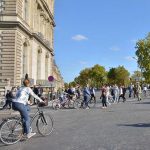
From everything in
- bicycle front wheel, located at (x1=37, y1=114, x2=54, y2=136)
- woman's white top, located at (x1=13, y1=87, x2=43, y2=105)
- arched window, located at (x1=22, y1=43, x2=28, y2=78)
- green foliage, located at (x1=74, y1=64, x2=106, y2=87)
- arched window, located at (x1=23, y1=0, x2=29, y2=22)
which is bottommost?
bicycle front wheel, located at (x1=37, y1=114, x2=54, y2=136)

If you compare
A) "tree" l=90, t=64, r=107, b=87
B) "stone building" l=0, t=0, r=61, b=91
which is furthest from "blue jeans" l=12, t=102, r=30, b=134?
"tree" l=90, t=64, r=107, b=87

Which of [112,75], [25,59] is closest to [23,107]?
[25,59]

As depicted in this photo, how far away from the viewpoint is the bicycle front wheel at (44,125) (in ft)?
44.9

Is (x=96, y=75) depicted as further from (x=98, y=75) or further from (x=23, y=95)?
(x=23, y=95)

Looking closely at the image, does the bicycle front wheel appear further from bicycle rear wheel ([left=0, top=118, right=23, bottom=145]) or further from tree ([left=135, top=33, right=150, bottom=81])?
tree ([left=135, top=33, right=150, bottom=81])

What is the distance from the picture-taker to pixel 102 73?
18125 cm

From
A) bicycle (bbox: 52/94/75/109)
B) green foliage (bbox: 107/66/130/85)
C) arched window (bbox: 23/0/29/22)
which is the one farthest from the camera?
Result: green foliage (bbox: 107/66/130/85)

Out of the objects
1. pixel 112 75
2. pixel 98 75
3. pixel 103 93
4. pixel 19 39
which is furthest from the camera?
pixel 112 75

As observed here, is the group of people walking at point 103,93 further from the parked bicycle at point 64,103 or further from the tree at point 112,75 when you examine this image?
the tree at point 112,75

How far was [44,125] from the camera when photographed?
45.4 ft

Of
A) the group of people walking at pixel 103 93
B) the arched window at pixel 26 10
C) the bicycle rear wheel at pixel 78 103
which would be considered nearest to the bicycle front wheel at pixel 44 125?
the group of people walking at pixel 103 93

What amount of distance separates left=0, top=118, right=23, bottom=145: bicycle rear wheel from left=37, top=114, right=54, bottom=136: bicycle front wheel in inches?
44.9

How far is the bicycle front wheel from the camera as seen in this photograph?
13.7 metres

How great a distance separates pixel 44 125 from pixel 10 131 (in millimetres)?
1704
